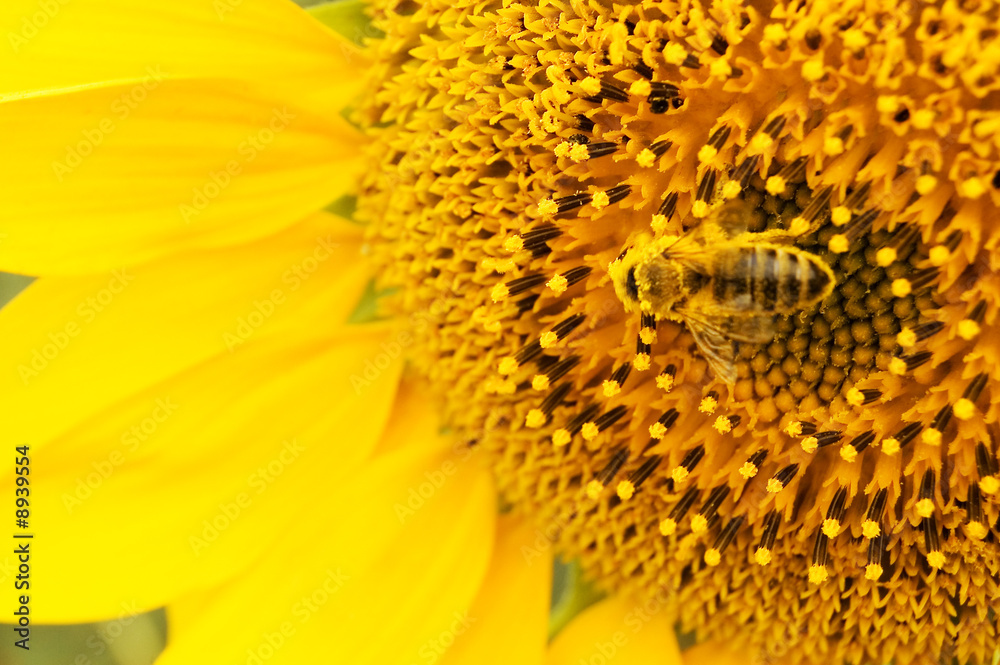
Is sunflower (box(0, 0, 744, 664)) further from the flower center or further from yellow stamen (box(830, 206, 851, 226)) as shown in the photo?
yellow stamen (box(830, 206, 851, 226))

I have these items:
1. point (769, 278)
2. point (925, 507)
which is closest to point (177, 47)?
point (769, 278)

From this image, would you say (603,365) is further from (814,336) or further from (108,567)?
(108,567)

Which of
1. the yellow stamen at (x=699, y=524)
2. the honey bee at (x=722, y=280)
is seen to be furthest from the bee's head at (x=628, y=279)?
the yellow stamen at (x=699, y=524)

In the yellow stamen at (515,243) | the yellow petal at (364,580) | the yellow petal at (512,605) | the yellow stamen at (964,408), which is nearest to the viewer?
the yellow stamen at (964,408)

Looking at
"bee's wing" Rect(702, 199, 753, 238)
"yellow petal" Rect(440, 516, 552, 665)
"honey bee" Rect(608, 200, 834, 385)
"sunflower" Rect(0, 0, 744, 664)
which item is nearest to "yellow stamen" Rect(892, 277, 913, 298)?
"honey bee" Rect(608, 200, 834, 385)

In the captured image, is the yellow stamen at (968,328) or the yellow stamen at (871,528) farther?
the yellow stamen at (871,528)

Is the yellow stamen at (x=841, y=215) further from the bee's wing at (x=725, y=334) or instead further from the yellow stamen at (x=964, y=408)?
the yellow stamen at (x=964, y=408)

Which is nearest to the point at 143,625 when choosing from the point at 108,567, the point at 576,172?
the point at 108,567
